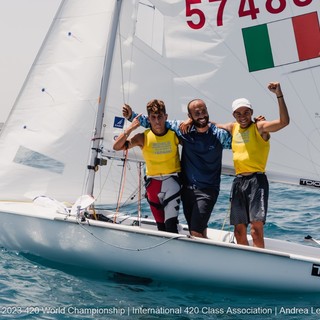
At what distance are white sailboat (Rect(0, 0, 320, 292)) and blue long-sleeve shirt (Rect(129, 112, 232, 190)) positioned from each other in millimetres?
395

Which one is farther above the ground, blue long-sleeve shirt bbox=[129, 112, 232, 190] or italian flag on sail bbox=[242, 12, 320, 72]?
italian flag on sail bbox=[242, 12, 320, 72]

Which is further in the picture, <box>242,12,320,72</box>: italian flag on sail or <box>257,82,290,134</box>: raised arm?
<box>242,12,320,72</box>: italian flag on sail

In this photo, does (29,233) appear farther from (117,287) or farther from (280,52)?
(280,52)

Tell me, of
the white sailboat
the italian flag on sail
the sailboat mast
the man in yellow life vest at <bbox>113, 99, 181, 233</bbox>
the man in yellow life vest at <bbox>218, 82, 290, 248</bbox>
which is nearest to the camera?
the man in yellow life vest at <bbox>218, 82, 290, 248</bbox>

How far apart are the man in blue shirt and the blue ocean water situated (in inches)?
20.8

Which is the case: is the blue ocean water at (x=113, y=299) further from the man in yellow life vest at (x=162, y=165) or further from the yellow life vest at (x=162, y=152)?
the yellow life vest at (x=162, y=152)

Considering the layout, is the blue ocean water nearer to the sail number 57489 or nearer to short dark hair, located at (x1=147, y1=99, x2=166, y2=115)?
short dark hair, located at (x1=147, y1=99, x2=166, y2=115)

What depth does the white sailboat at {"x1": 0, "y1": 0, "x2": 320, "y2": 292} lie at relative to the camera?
15.8 ft

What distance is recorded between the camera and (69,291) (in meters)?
4.76

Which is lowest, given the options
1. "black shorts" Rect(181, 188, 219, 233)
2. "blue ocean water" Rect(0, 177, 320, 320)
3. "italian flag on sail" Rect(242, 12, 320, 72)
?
"blue ocean water" Rect(0, 177, 320, 320)

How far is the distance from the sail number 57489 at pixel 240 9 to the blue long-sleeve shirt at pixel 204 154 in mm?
894

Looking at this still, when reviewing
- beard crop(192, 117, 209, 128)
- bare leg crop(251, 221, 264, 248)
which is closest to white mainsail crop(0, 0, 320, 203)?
beard crop(192, 117, 209, 128)

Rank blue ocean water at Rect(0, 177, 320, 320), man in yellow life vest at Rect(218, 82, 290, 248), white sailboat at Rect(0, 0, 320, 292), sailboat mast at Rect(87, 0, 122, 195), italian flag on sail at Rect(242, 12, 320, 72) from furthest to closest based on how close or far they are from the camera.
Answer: sailboat mast at Rect(87, 0, 122, 195) < italian flag on sail at Rect(242, 12, 320, 72) < white sailboat at Rect(0, 0, 320, 292) < man in yellow life vest at Rect(218, 82, 290, 248) < blue ocean water at Rect(0, 177, 320, 320)

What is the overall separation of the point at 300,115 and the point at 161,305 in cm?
187
